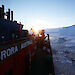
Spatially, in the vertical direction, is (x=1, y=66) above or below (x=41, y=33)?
below

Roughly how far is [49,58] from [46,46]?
237 centimetres

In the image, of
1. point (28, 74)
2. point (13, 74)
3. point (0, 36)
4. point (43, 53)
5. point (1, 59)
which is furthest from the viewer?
point (43, 53)

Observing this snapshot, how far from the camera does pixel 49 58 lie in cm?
953

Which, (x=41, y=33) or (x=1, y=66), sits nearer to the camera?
(x=1, y=66)

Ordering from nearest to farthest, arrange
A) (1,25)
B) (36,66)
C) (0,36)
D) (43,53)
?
(0,36), (1,25), (36,66), (43,53)

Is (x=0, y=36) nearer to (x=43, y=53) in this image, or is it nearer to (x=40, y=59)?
(x=40, y=59)

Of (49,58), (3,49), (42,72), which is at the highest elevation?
(3,49)

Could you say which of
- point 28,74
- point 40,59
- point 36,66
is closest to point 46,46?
point 40,59

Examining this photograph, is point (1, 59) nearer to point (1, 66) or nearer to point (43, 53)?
point (1, 66)

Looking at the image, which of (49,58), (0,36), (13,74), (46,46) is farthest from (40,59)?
(0,36)

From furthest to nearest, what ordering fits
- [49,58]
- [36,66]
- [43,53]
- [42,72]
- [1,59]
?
[43,53], [49,58], [36,66], [42,72], [1,59]

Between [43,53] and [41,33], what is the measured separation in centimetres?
328

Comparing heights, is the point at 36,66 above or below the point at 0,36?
below

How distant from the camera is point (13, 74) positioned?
187 inches
